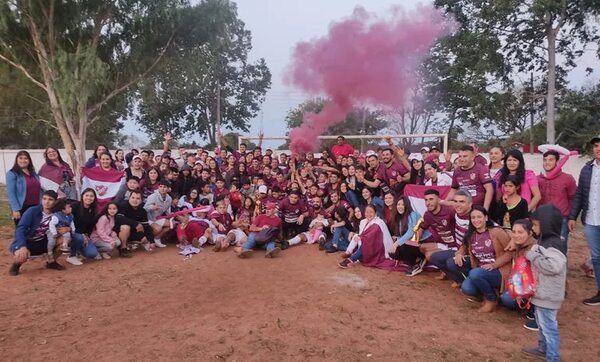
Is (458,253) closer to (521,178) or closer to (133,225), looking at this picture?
(521,178)

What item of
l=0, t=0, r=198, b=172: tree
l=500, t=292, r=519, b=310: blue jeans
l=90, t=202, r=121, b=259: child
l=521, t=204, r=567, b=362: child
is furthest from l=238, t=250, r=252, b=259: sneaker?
l=0, t=0, r=198, b=172: tree

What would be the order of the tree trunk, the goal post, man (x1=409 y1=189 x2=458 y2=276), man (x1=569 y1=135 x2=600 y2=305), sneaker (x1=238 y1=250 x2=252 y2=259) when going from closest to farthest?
man (x1=569 y1=135 x2=600 y2=305), man (x1=409 y1=189 x2=458 y2=276), sneaker (x1=238 y1=250 x2=252 y2=259), the goal post, the tree trunk

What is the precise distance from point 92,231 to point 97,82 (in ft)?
29.0

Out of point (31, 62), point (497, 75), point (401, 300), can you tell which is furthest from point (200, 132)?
point (401, 300)

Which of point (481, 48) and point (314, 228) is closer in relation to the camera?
point (314, 228)

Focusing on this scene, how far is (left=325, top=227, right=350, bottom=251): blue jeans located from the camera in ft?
24.8

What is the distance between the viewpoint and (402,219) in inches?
265

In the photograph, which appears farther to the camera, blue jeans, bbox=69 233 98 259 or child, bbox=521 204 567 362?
blue jeans, bbox=69 233 98 259

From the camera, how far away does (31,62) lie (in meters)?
15.8

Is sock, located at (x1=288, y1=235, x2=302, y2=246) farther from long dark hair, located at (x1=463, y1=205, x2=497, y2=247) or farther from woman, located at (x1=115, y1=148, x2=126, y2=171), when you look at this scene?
woman, located at (x1=115, y1=148, x2=126, y2=171)

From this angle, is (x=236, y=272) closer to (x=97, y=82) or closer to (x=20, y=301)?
(x=20, y=301)

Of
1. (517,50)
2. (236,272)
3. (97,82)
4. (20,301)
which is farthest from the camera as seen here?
(517,50)

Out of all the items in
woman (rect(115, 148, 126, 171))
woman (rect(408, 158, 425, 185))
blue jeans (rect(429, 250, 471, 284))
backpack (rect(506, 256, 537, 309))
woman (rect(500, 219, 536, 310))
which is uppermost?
woman (rect(115, 148, 126, 171))

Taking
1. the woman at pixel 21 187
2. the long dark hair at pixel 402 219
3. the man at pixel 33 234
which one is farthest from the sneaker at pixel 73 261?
the long dark hair at pixel 402 219
